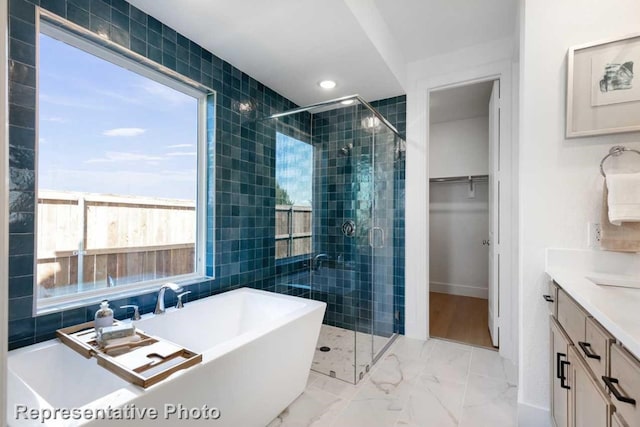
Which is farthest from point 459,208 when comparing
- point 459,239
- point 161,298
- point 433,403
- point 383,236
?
point 161,298

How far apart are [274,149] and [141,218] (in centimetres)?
Result: 137

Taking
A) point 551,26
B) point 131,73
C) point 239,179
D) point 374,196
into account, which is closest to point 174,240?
point 239,179

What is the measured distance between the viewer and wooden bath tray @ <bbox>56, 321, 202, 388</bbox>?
1.11 m

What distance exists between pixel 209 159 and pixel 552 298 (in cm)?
243

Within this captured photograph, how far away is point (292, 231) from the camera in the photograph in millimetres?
3043

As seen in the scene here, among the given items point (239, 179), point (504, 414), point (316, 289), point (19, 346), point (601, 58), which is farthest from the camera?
point (316, 289)

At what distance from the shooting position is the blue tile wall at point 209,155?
1.42 m

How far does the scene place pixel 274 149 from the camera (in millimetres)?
2973

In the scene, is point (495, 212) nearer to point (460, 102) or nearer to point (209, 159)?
point (460, 102)

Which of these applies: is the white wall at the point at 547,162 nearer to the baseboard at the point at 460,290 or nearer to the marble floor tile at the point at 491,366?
the marble floor tile at the point at 491,366

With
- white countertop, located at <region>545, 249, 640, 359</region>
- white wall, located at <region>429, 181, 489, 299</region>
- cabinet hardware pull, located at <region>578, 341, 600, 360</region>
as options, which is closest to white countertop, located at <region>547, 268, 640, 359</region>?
white countertop, located at <region>545, 249, 640, 359</region>

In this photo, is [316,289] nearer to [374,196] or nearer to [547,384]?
[374,196]

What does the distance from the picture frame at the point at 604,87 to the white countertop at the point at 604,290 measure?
666 mm

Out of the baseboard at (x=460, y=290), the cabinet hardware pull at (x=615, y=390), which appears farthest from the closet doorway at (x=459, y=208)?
the cabinet hardware pull at (x=615, y=390)
